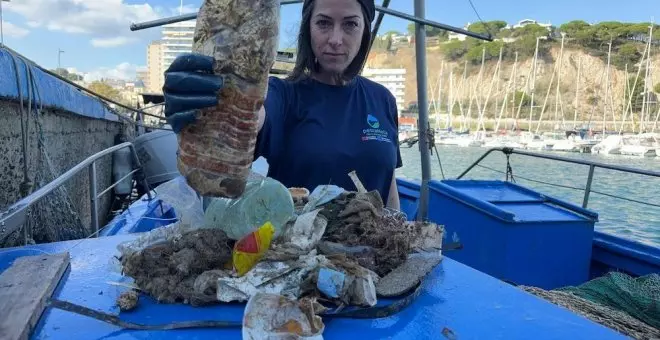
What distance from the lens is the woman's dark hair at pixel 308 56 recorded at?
2.43 metres

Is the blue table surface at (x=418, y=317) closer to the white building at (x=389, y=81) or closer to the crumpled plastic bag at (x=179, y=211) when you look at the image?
the crumpled plastic bag at (x=179, y=211)

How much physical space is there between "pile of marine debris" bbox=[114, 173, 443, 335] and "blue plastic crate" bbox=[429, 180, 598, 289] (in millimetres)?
2235

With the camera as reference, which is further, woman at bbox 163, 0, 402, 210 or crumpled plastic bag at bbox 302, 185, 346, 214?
woman at bbox 163, 0, 402, 210

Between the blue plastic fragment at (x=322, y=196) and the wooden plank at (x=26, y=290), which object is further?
the blue plastic fragment at (x=322, y=196)

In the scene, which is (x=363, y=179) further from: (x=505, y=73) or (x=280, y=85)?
(x=505, y=73)

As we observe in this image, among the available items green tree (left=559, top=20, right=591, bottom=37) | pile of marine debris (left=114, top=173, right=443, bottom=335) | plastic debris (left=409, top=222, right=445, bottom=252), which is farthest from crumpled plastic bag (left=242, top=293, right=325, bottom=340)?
green tree (left=559, top=20, right=591, bottom=37)

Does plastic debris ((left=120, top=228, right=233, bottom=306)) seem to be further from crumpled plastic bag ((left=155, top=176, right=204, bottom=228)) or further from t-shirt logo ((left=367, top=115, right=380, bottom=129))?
t-shirt logo ((left=367, top=115, right=380, bottom=129))

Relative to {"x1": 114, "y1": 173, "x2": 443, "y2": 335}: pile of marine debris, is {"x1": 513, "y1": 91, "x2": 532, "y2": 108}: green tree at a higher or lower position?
higher

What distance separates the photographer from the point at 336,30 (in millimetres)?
2273

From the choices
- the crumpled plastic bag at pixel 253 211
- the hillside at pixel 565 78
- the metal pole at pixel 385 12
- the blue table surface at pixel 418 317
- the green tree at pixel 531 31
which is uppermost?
the green tree at pixel 531 31

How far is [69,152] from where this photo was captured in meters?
7.40

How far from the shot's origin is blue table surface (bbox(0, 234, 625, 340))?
1.27 m

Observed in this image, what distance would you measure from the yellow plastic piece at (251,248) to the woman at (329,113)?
78 cm

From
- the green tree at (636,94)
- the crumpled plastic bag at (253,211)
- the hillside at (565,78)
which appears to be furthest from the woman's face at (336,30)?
the green tree at (636,94)
